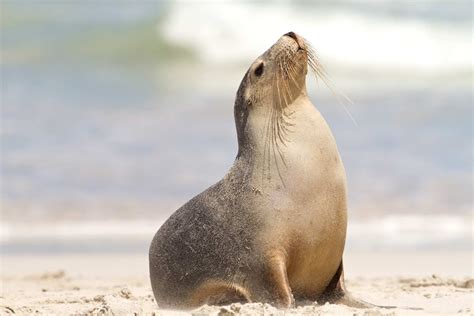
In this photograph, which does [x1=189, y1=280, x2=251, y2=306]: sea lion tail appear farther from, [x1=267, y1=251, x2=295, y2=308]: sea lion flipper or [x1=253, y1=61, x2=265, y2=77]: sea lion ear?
[x1=253, y1=61, x2=265, y2=77]: sea lion ear

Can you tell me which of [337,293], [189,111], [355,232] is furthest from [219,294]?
[189,111]

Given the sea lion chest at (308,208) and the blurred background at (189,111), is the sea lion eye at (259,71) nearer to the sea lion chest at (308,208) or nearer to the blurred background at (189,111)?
the sea lion chest at (308,208)

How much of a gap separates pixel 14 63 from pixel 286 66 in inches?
638

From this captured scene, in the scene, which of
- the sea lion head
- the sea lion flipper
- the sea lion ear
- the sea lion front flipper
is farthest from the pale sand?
the sea lion ear

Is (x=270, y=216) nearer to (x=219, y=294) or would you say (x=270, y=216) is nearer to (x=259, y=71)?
(x=219, y=294)

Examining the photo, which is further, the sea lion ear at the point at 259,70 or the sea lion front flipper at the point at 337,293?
the sea lion ear at the point at 259,70

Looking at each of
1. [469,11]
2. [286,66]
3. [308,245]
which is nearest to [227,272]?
[308,245]

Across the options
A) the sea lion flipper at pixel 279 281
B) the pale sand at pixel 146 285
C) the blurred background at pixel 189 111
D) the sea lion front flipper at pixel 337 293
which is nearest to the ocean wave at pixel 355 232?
the blurred background at pixel 189 111

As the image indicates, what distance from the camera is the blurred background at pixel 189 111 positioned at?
33.9ft

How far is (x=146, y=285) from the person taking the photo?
7480 millimetres

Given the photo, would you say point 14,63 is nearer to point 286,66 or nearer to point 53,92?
point 53,92

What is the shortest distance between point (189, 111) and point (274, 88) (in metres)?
11.4

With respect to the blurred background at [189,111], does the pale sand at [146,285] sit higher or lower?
lower

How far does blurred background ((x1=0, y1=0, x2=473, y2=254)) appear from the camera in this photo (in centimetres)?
1034
